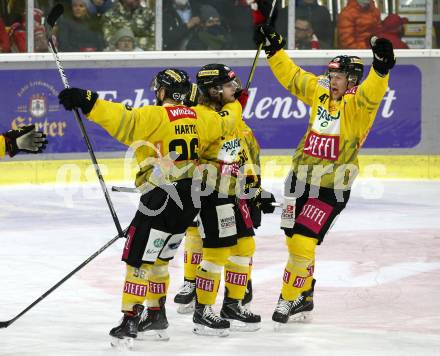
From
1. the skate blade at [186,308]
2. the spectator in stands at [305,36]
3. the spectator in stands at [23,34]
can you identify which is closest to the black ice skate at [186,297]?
the skate blade at [186,308]

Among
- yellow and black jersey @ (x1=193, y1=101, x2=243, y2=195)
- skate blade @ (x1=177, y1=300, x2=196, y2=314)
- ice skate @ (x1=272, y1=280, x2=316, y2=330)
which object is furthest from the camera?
skate blade @ (x1=177, y1=300, x2=196, y2=314)

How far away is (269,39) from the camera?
21.8 feet

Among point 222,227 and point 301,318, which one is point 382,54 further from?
point 301,318

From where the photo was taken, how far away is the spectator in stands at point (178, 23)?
11.9 metres

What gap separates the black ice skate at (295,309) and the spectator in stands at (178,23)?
573 centimetres

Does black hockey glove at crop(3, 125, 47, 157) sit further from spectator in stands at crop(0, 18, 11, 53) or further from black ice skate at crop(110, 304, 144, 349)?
spectator in stands at crop(0, 18, 11, 53)

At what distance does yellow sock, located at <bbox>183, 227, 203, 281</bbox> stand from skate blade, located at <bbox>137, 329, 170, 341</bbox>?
0.92m

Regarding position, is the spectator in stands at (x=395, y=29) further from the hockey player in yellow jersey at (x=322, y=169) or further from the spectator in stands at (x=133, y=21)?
the hockey player in yellow jersey at (x=322, y=169)

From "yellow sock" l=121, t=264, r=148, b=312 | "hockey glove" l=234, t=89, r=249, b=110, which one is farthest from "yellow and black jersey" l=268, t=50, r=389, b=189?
"yellow sock" l=121, t=264, r=148, b=312

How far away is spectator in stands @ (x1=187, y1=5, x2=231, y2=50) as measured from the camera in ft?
39.2

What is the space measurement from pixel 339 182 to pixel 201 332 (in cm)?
112

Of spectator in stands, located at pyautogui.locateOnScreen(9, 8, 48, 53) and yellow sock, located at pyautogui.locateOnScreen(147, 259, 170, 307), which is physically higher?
spectator in stands, located at pyautogui.locateOnScreen(9, 8, 48, 53)

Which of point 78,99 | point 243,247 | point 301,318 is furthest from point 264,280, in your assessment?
point 78,99

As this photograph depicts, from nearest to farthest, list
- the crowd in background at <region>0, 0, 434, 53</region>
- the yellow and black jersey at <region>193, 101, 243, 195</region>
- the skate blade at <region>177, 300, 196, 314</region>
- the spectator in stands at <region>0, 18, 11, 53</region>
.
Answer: the yellow and black jersey at <region>193, 101, 243, 195</region> < the skate blade at <region>177, 300, 196, 314</region> < the spectator in stands at <region>0, 18, 11, 53</region> < the crowd in background at <region>0, 0, 434, 53</region>
